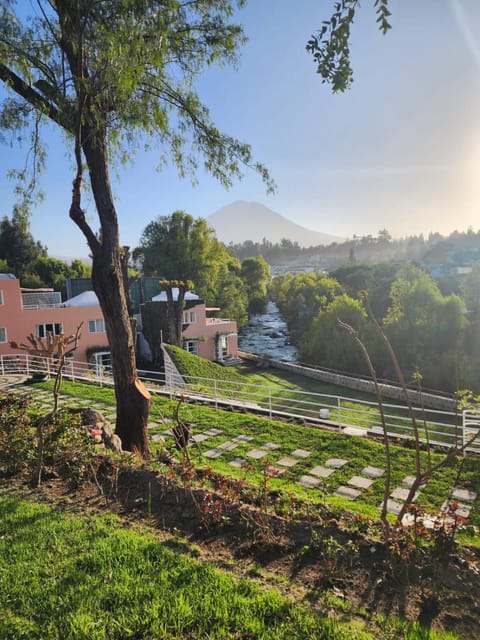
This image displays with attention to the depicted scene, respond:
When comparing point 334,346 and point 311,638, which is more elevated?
point 311,638

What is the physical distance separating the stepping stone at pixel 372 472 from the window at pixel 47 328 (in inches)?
621

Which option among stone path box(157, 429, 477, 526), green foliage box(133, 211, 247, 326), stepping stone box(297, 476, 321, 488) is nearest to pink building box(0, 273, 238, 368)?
green foliage box(133, 211, 247, 326)

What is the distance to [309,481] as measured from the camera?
529cm

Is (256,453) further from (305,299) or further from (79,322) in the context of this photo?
(305,299)

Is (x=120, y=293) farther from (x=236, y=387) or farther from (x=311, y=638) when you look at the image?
(x=236, y=387)

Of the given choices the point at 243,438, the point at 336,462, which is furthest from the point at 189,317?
the point at 336,462

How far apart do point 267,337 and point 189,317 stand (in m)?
14.4

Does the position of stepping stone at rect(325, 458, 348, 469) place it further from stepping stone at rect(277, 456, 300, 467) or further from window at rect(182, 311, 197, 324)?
window at rect(182, 311, 197, 324)

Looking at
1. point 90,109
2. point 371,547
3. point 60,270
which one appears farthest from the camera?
point 60,270

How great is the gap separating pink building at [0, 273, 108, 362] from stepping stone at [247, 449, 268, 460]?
1372 cm

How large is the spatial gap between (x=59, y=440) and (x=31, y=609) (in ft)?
7.53

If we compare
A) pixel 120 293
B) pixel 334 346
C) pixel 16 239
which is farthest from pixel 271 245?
pixel 120 293

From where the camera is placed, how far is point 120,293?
552cm

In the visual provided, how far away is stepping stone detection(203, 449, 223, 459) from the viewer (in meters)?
6.14
